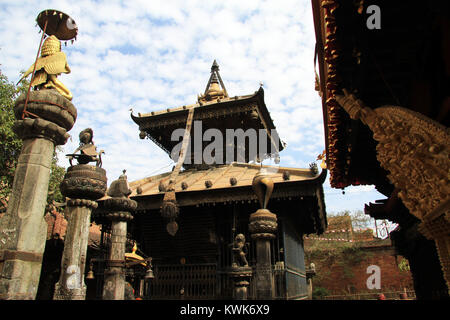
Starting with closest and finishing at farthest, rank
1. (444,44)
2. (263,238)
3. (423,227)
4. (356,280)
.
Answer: (444,44), (423,227), (263,238), (356,280)

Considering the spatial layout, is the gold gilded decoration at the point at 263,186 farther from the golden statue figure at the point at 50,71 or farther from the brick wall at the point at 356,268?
the brick wall at the point at 356,268

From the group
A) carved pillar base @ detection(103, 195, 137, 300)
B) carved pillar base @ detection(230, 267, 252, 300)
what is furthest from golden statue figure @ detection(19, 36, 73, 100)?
carved pillar base @ detection(230, 267, 252, 300)

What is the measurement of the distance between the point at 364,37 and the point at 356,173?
4.41 meters

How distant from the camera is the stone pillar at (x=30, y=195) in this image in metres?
4.82

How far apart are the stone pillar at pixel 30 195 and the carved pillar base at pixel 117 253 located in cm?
182

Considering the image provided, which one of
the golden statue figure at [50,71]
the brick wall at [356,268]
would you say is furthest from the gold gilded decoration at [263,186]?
the brick wall at [356,268]

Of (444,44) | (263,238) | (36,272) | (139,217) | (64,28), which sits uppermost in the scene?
(64,28)

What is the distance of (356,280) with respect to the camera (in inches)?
1008

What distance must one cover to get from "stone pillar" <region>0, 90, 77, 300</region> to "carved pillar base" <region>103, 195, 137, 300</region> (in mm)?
1817

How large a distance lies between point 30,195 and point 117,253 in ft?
8.13

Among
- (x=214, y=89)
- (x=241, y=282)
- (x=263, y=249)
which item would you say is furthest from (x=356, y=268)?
(x=263, y=249)

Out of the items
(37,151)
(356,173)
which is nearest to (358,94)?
(356,173)

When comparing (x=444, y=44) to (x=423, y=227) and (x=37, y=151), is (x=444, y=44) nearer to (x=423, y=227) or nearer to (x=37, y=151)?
(x=423, y=227)

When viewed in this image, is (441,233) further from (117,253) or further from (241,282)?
(117,253)
